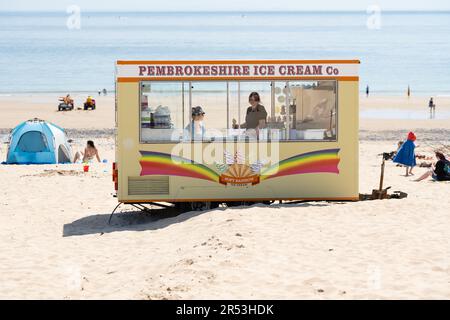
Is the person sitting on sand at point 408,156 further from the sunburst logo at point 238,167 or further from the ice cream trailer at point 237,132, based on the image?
the sunburst logo at point 238,167

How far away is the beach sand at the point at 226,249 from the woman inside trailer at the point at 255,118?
4.71 feet

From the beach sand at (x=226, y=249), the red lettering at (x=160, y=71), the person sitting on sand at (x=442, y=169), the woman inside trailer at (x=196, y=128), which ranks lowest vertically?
the beach sand at (x=226, y=249)

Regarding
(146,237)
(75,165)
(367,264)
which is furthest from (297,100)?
(75,165)

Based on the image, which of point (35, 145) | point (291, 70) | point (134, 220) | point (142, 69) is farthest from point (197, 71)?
point (35, 145)

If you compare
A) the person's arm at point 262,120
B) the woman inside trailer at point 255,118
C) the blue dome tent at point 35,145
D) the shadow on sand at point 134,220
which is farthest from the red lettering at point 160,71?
Result: the blue dome tent at point 35,145

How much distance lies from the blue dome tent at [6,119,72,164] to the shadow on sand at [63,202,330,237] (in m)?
8.92

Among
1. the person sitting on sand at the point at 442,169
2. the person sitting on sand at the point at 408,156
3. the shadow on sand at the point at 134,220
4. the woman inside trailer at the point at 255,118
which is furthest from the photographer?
the person sitting on sand at the point at 408,156

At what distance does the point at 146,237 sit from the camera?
1485cm

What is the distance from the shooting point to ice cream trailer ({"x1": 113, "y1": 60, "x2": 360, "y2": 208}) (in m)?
15.5

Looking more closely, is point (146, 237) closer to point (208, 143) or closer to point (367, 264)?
point (208, 143)

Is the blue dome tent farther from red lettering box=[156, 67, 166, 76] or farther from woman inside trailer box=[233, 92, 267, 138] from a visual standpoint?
woman inside trailer box=[233, 92, 267, 138]

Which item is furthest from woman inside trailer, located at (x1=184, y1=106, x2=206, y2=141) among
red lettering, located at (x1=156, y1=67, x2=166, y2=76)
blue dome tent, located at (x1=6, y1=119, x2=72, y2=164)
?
blue dome tent, located at (x1=6, y1=119, x2=72, y2=164)

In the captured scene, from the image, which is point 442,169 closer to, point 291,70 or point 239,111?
point 291,70

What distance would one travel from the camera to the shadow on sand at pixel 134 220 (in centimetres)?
1562
